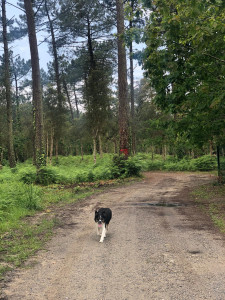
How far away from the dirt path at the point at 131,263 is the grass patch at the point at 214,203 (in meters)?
0.41

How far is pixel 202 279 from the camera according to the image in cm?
398

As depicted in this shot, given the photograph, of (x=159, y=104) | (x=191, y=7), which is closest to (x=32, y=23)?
(x=159, y=104)

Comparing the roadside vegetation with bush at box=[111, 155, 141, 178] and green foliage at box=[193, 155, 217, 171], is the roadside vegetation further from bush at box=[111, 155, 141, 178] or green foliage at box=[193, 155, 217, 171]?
green foliage at box=[193, 155, 217, 171]

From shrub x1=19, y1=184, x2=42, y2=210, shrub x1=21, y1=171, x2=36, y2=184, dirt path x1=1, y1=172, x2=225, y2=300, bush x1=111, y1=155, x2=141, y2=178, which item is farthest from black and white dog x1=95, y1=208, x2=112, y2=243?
bush x1=111, y1=155, x2=141, y2=178

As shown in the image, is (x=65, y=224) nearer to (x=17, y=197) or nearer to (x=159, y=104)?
(x=17, y=197)

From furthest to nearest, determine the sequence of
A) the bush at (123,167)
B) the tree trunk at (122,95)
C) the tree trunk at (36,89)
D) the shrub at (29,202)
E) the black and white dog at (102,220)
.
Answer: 1. the tree trunk at (122,95)
2. the bush at (123,167)
3. the tree trunk at (36,89)
4. the shrub at (29,202)
5. the black and white dog at (102,220)

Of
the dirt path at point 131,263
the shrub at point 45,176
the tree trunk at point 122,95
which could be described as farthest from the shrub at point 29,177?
the dirt path at point 131,263

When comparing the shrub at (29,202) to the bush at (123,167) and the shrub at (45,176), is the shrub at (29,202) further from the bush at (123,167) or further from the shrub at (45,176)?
the bush at (123,167)

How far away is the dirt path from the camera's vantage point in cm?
368

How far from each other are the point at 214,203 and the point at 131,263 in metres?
6.56

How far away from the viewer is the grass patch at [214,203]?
7.59m

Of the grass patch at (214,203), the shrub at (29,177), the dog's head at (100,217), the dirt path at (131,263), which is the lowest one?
the grass patch at (214,203)

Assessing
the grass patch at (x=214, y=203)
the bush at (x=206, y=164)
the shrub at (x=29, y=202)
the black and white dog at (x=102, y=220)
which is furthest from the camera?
the bush at (x=206, y=164)

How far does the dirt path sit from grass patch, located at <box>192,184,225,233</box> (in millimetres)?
412
